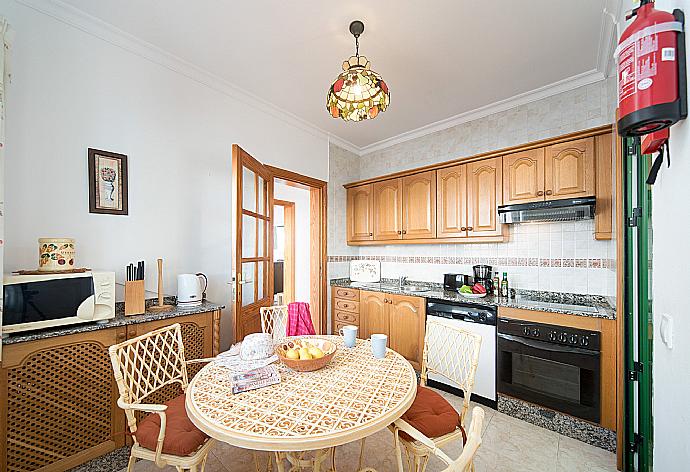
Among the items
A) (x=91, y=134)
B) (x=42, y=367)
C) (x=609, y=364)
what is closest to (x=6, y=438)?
(x=42, y=367)

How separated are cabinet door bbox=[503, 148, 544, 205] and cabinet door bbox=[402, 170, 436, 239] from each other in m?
0.76

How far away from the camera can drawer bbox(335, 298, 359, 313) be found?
3.85m

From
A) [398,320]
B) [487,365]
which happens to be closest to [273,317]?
[398,320]

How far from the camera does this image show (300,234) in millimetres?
5418

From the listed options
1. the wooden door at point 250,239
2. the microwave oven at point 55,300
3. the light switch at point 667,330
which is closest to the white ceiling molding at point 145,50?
the wooden door at point 250,239

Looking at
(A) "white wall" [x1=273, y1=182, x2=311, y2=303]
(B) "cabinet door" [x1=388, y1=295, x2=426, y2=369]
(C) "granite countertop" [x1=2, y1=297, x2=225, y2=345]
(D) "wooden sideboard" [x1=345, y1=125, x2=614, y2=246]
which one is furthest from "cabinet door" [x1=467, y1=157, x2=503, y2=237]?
(A) "white wall" [x1=273, y1=182, x2=311, y2=303]

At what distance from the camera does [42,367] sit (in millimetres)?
1663

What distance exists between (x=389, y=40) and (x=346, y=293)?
2698 millimetres

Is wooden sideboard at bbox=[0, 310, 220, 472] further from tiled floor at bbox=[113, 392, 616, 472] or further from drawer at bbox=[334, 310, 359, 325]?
drawer at bbox=[334, 310, 359, 325]

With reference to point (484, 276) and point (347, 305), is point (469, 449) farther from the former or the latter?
point (347, 305)

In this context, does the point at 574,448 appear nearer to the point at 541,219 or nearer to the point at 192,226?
the point at 541,219

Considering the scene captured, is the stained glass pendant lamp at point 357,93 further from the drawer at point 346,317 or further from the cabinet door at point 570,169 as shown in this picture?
the drawer at point 346,317

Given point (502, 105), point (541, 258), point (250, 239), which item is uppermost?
point (502, 105)

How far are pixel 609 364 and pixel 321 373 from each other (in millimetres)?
2015
